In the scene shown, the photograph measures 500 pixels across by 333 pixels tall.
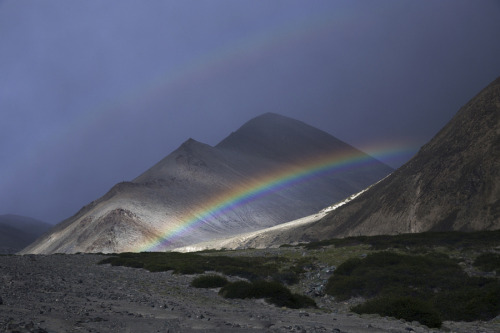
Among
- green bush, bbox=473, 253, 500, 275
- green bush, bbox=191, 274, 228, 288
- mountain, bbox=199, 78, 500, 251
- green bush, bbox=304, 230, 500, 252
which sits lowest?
green bush, bbox=473, 253, 500, 275

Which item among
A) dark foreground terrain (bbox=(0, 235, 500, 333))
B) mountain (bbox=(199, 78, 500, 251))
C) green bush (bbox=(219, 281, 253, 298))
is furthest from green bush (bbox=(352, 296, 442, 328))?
mountain (bbox=(199, 78, 500, 251))

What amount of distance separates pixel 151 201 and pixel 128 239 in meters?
40.2

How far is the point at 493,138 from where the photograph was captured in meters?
83.4

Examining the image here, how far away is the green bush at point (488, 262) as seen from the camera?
2973 centimetres

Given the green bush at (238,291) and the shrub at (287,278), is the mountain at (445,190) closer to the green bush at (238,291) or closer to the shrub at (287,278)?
the shrub at (287,278)

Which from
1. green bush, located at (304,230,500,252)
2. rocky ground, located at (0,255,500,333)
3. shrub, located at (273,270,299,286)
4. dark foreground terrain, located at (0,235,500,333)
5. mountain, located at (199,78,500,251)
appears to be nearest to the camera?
rocky ground, located at (0,255,500,333)

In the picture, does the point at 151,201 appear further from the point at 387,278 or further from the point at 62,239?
the point at 387,278

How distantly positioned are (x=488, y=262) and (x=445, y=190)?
→ 5579 centimetres

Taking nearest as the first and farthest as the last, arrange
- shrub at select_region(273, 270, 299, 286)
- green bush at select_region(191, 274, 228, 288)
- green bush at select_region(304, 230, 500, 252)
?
green bush at select_region(191, 274, 228, 288), shrub at select_region(273, 270, 299, 286), green bush at select_region(304, 230, 500, 252)

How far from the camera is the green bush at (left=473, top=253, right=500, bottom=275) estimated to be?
1170 inches

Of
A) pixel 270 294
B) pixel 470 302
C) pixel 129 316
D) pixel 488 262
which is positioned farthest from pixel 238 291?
pixel 488 262

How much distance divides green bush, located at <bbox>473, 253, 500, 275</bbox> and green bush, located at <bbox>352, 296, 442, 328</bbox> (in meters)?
14.7

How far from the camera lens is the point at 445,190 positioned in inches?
3263

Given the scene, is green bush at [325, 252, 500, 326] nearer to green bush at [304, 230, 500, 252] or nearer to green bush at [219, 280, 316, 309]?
green bush at [219, 280, 316, 309]
